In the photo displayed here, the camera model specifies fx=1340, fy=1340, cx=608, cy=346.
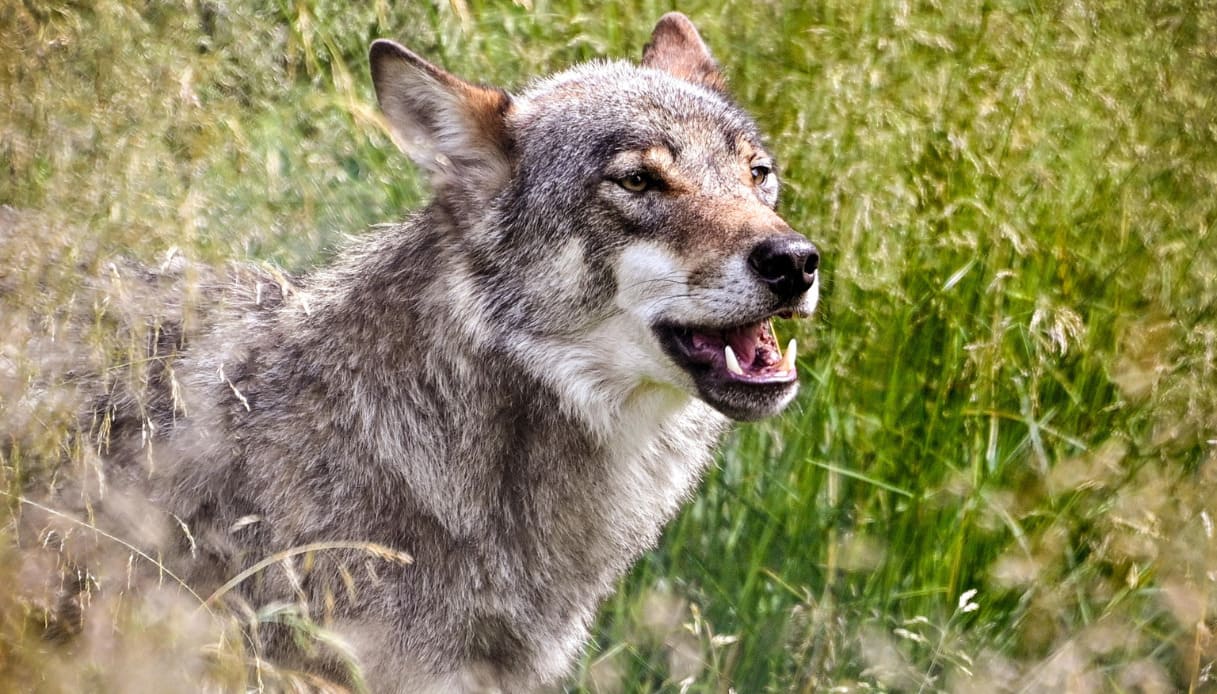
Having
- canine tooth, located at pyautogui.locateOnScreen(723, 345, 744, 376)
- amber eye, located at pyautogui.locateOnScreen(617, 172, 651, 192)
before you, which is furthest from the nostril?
amber eye, located at pyautogui.locateOnScreen(617, 172, 651, 192)

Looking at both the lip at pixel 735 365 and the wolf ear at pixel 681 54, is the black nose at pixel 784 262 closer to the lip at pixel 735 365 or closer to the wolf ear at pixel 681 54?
the lip at pixel 735 365

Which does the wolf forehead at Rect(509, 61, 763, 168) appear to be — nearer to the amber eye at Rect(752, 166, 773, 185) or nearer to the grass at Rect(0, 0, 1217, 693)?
the amber eye at Rect(752, 166, 773, 185)

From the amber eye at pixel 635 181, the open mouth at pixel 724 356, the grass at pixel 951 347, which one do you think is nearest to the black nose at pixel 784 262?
the open mouth at pixel 724 356

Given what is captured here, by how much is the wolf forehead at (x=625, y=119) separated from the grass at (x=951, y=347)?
547 millimetres

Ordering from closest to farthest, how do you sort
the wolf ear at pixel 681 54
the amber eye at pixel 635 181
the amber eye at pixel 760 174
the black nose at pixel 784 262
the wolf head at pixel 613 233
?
the black nose at pixel 784 262 < the wolf head at pixel 613 233 < the amber eye at pixel 635 181 < the amber eye at pixel 760 174 < the wolf ear at pixel 681 54

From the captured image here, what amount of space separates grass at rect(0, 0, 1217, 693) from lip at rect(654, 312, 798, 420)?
49 cm

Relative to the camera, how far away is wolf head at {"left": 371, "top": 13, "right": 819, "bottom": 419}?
3.29m

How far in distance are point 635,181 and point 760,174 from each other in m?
0.47

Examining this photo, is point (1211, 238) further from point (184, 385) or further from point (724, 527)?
point (184, 385)

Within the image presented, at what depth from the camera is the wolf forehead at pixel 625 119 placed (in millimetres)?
3570

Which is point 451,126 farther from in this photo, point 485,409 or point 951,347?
point 951,347

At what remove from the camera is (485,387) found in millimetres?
3566

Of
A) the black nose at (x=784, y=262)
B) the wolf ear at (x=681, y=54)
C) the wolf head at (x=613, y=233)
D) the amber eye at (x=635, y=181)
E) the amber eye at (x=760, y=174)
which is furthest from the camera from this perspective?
the wolf ear at (x=681, y=54)

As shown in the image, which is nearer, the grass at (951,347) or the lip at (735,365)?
the lip at (735,365)
